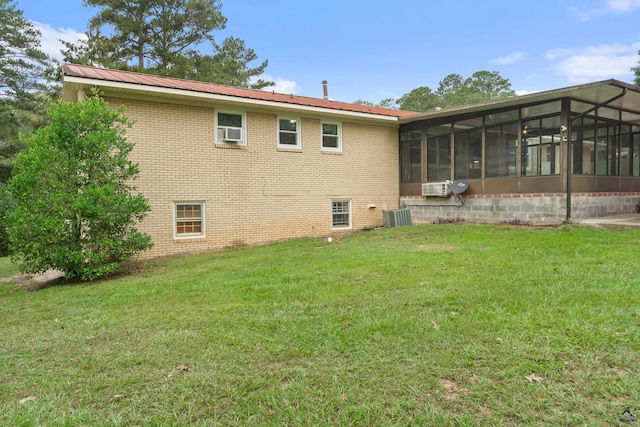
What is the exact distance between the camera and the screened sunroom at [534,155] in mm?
10094

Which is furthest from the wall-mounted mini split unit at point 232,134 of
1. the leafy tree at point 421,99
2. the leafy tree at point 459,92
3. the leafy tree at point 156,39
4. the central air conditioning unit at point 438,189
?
the leafy tree at point 421,99

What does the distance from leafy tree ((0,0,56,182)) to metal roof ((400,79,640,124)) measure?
1005 inches

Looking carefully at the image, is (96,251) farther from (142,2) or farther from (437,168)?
(142,2)

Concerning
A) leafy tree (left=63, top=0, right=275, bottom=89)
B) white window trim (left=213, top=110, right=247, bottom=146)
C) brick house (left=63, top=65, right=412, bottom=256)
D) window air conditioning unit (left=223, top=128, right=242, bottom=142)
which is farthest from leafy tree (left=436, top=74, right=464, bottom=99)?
window air conditioning unit (left=223, top=128, right=242, bottom=142)

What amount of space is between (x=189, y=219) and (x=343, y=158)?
17.5 feet

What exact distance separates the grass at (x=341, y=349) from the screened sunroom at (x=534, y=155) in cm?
511

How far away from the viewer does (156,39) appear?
22.8m

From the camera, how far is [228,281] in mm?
5703

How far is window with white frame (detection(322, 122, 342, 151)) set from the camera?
12.4 m

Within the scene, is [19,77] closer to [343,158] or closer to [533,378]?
[343,158]

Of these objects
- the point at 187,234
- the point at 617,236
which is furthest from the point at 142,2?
the point at 617,236

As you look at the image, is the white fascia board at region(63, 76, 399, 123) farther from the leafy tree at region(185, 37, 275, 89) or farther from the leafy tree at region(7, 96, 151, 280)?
the leafy tree at region(185, 37, 275, 89)

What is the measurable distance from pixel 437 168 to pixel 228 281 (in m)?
9.49

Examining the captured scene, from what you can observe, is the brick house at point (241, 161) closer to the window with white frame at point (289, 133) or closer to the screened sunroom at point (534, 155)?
the window with white frame at point (289, 133)
